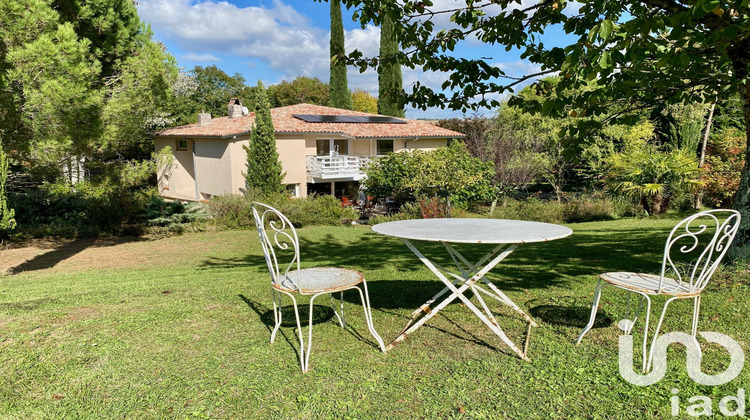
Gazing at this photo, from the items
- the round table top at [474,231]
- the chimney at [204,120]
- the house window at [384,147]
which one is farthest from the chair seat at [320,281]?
the house window at [384,147]

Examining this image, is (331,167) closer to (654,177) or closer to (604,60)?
(654,177)

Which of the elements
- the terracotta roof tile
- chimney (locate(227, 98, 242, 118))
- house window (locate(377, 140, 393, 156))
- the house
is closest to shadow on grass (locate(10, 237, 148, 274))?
the house

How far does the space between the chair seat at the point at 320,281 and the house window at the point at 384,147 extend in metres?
23.9

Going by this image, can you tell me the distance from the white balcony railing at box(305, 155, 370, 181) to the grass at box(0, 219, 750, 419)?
17.2m

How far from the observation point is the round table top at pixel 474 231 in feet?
10.8

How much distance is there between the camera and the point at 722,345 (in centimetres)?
344

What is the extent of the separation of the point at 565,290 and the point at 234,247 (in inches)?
324

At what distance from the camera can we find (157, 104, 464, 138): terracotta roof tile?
2233cm

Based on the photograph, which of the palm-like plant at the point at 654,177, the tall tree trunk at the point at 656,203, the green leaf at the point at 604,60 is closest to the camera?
the green leaf at the point at 604,60

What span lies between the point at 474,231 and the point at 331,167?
1994 cm

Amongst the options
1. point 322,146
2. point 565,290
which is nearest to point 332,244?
point 565,290

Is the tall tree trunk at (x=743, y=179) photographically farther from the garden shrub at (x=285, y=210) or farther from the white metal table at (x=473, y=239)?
the garden shrub at (x=285, y=210)

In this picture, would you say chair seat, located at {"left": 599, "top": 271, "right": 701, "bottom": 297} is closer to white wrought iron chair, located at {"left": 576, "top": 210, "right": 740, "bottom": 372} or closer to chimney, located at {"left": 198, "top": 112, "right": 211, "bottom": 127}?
white wrought iron chair, located at {"left": 576, "top": 210, "right": 740, "bottom": 372}

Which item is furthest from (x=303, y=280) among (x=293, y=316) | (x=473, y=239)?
(x=473, y=239)
